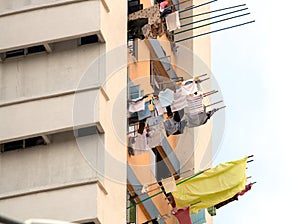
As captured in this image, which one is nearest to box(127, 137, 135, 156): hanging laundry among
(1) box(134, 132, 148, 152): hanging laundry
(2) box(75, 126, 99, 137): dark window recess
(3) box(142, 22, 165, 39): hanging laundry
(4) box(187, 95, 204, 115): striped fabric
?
(1) box(134, 132, 148, 152): hanging laundry

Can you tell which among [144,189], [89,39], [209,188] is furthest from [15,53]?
[209,188]

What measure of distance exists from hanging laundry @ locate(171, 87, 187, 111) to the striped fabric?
33 cm

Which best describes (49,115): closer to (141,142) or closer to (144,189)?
(141,142)

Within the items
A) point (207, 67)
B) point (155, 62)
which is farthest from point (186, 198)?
point (207, 67)

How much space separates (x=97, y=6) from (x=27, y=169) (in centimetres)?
331

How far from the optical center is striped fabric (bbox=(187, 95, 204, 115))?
79.1 feet

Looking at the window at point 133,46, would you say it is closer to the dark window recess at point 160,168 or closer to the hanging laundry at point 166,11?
the hanging laundry at point 166,11

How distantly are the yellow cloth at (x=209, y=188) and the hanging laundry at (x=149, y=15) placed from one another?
3.48 m

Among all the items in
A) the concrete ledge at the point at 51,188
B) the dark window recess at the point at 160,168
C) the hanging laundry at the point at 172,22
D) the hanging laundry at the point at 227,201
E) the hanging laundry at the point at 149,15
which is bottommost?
the concrete ledge at the point at 51,188

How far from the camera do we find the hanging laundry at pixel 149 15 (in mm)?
24500

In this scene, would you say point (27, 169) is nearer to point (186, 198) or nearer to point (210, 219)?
point (186, 198)

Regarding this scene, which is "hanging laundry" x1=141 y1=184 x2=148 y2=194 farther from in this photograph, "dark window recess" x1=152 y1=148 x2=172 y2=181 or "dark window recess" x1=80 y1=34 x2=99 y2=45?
"dark window recess" x1=80 y1=34 x2=99 y2=45

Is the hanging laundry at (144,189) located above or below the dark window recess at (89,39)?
below

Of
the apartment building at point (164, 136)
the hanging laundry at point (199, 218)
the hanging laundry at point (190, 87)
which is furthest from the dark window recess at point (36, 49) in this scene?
the hanging laundry at point (199, 218)
